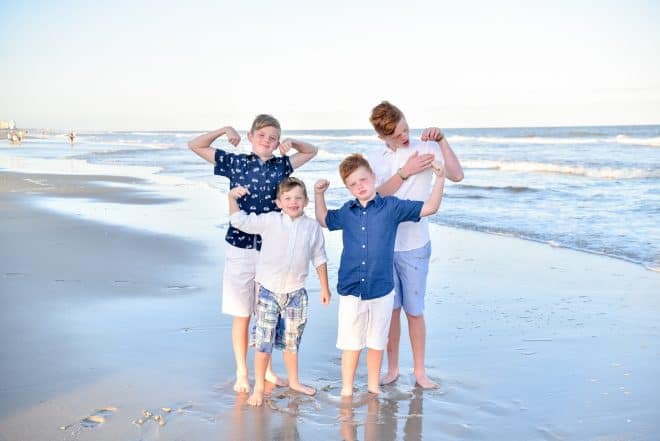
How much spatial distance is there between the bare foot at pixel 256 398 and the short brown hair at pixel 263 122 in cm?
158

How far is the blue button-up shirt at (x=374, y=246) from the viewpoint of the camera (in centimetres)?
377

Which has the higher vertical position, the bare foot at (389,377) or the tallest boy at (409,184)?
the tallest boy at (409,184)

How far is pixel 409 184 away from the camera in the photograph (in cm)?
403

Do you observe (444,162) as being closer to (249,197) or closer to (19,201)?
(249,197)

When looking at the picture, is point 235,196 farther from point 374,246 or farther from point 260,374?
point 260,374

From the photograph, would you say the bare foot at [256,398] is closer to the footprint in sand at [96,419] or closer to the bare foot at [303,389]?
the bare foot at [303,389]

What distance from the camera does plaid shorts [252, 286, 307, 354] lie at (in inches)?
152

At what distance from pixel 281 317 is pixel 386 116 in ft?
4.53

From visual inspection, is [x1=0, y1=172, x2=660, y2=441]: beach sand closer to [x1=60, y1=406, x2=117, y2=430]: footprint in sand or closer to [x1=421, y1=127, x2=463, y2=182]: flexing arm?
[x1=60, y1=406, x2=117, y2=430]: footprint in sand

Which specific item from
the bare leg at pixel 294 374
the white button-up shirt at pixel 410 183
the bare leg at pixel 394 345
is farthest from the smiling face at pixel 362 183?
the bare leg at pixel 294 374

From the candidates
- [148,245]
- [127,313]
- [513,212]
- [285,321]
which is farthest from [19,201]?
[285,321]

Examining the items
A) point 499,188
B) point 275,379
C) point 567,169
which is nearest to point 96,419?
point 275,379

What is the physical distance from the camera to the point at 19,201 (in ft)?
39.9

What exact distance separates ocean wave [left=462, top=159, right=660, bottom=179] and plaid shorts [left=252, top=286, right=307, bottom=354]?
1733 cm
